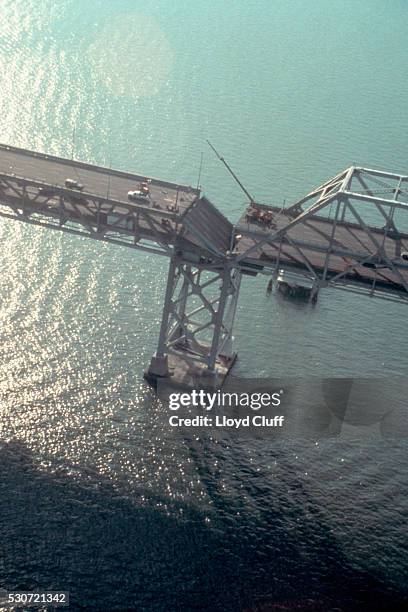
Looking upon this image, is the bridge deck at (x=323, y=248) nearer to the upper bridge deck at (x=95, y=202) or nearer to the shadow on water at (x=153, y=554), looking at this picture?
the upper bridge deck at (x=95, y=202)

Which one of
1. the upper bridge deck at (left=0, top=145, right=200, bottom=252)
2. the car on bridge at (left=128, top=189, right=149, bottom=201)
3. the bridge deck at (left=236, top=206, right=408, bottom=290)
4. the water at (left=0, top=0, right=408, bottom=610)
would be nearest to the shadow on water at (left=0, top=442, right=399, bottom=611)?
the water at (left=0, top=0, right=408, bottom=610)

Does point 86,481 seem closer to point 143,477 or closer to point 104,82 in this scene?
point 143,477

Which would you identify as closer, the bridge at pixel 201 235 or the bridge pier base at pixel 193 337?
the bridge at pixel 201 235

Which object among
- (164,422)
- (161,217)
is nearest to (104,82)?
(161,217)

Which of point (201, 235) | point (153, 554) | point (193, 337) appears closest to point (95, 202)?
point (201, 235)

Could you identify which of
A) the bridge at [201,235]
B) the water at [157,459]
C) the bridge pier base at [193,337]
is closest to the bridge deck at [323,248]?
the bridge at [201,235]

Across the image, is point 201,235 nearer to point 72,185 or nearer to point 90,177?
point 72,185
